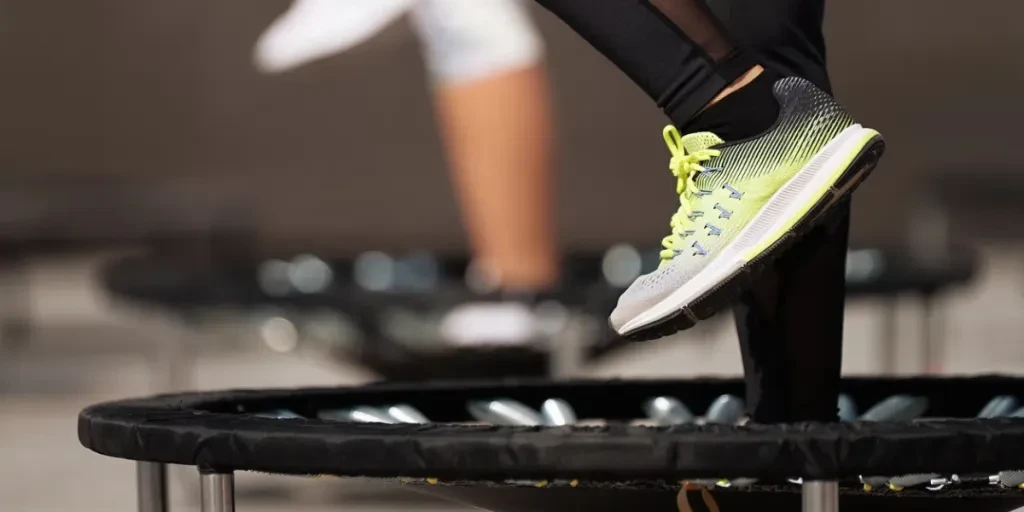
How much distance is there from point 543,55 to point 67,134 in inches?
90.9

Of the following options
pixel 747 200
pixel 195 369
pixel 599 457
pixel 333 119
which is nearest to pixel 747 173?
pixel 747 200

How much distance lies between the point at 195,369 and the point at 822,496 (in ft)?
12.2

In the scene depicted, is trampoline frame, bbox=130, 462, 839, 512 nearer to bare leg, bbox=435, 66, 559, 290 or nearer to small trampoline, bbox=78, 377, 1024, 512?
small trampoline, bbox=78, 377, 1024, 512

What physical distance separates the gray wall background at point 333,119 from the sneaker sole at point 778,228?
5239 millimetres

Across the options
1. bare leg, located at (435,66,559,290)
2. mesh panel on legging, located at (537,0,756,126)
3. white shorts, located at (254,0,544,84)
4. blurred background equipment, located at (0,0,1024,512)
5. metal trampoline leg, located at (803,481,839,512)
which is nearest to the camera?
metal trampoline leg, located at (803,481,839,512)

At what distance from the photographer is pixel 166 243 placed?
5.88 m

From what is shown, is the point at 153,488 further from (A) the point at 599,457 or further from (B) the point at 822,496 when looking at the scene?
(B) the point at 822,496

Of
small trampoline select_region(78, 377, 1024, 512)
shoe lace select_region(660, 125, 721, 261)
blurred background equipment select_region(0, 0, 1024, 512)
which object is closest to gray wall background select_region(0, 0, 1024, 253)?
blurred background equipment select_region(0, 0, 1024, 512)

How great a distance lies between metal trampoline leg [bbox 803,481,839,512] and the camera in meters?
0.71

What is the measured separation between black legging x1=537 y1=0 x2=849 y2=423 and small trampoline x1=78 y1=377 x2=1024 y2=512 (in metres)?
0.08

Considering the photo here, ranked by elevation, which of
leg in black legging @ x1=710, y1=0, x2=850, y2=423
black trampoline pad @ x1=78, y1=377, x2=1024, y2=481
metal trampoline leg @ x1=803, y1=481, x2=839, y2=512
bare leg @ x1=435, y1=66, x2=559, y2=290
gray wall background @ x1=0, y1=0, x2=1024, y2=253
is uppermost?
gray wall background @ x1=0, y1=0, x2=1024, y2=253

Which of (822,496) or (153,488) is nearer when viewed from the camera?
(822,496)

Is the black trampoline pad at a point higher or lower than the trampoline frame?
higher

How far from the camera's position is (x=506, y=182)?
3.79m
